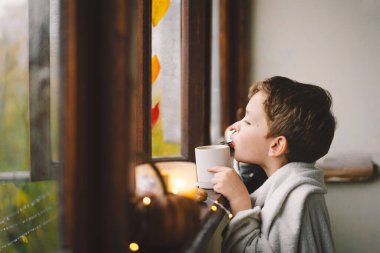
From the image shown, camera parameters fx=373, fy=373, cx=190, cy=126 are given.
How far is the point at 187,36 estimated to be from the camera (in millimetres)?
1651

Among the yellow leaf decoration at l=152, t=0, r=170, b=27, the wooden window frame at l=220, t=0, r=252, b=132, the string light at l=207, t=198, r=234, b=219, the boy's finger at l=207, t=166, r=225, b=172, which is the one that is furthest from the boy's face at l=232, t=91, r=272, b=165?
the wooden window frame at l=220, t=0, r=252, b=132

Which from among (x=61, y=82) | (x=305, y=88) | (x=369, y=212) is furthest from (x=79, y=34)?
(x=369, y=212)

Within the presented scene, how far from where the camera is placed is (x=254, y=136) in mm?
1196

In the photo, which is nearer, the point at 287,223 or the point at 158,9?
the point at 287,223

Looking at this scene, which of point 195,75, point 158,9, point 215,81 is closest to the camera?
point 158,9

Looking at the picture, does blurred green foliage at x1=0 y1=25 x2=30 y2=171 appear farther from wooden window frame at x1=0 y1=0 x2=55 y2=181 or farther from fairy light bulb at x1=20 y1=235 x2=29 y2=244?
fairy light bulb at x1=20 y1=235 x2=29 y2=244

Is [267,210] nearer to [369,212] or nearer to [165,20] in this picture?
[165,20]

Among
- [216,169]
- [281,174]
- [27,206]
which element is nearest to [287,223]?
[281,174]

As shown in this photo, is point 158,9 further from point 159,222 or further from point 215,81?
point 159,222

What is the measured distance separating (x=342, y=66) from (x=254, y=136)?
997 mm

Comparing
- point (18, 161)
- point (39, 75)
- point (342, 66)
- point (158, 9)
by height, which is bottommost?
point (18, 161)

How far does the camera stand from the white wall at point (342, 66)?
1.90 m

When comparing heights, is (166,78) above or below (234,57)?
below

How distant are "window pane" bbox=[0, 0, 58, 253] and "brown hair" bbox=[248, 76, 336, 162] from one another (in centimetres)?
69
